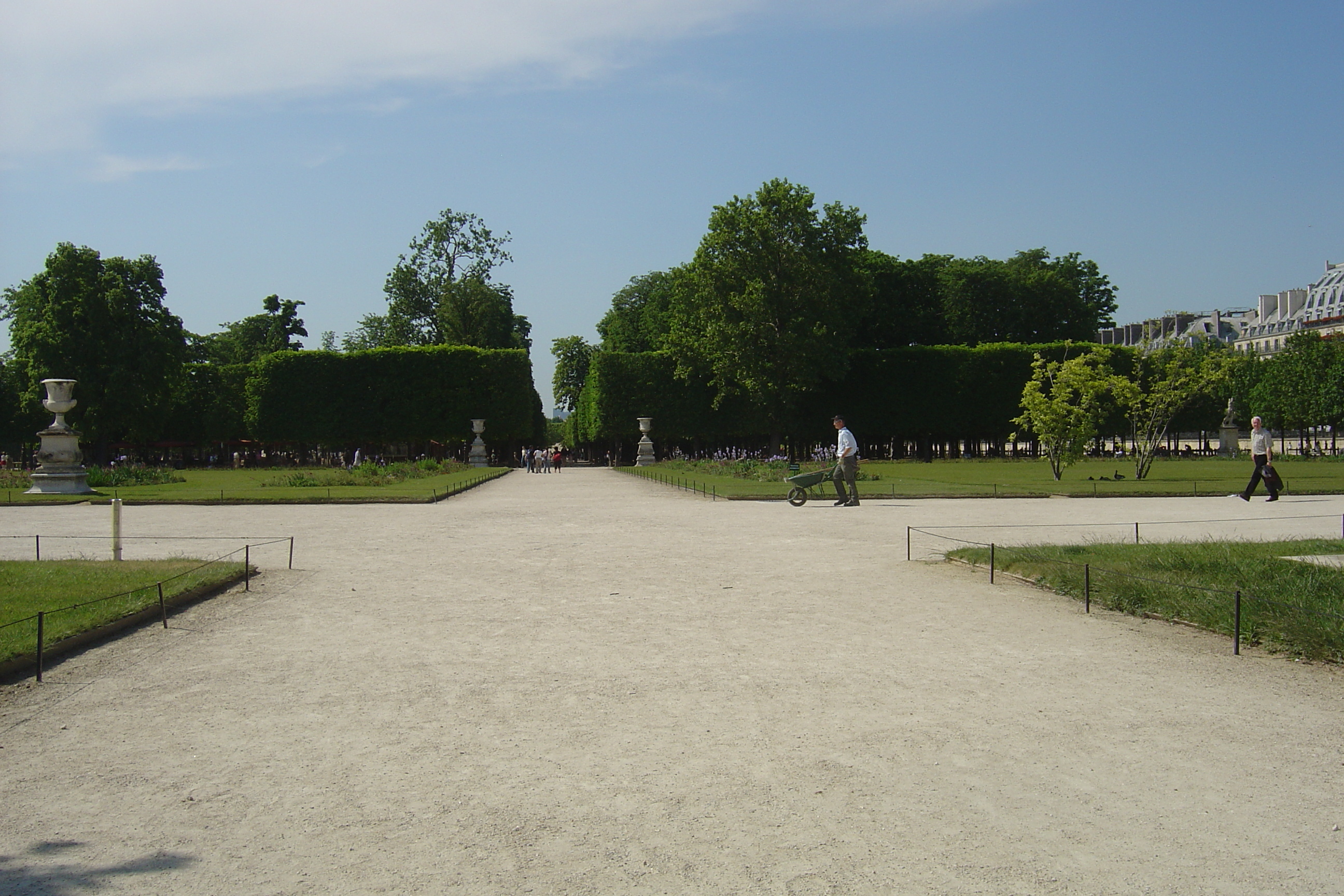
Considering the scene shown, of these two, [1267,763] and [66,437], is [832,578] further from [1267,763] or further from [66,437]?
[66,437]

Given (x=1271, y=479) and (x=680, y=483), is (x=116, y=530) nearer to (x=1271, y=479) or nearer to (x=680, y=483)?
(x=680, y=483)

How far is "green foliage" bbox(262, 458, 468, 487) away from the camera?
31.4m

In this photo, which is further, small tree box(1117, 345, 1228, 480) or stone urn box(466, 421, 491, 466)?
stone urn box(466, 421, 491, 466)

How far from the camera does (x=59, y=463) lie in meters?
30.9

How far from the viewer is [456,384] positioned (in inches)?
2277

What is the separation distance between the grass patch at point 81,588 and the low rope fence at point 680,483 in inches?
578

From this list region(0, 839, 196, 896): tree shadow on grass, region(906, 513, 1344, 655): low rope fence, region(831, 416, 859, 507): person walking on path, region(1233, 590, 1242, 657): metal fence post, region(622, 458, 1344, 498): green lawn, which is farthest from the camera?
region(622, 458, 1344, 498): green lawn

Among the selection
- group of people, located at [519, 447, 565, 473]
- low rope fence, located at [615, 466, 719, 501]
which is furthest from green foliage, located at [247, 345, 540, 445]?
low rope fence, located at [615, 466, 719, 501]

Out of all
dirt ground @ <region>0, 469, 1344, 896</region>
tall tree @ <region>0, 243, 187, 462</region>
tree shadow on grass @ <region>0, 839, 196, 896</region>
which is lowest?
tree shadow on grass @ <region>0, 839, 196, 896</region>

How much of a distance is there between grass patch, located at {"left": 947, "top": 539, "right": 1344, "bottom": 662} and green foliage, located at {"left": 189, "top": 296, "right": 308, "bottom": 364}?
73912 millimetres

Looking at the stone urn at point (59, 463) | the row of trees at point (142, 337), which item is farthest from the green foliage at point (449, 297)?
the stone urn at point (59, 463)

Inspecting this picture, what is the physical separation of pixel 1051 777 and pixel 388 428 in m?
56.1

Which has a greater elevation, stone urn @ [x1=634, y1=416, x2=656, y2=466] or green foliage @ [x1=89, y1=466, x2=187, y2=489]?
stone urn @ [x1=634, y1=416, x2=656, y2=466]

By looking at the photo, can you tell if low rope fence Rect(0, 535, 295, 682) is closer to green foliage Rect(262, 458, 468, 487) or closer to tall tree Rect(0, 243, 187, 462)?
green foliage Rect(262, 458, 468, 487)
